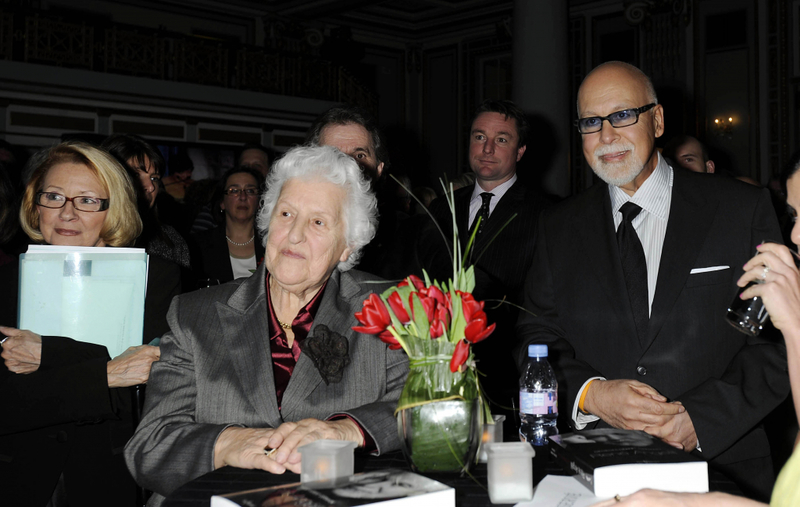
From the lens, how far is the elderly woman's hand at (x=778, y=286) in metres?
1.54

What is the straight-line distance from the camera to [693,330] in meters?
2.09

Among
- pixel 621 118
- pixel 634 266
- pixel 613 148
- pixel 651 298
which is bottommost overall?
pixel 651 298

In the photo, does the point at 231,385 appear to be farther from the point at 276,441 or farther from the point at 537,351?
the point at 537,351

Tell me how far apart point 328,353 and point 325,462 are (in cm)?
59

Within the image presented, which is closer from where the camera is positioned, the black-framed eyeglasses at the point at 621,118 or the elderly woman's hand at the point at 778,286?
the elderly woman's hand at the point at 778,286

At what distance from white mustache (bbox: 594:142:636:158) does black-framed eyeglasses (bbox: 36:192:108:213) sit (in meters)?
1.75

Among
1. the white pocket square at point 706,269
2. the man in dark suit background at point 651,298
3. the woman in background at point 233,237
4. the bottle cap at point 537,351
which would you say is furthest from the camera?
the woman in background at point 233,237

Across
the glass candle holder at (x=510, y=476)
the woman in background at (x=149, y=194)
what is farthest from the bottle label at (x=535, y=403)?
the woman in background at (x=149, y=194)

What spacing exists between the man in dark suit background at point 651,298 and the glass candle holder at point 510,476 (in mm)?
691

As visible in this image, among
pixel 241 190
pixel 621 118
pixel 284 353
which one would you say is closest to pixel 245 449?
pixel 284 353

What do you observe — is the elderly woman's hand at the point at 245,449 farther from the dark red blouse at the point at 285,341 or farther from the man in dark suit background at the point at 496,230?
the man in dark suit background at the point at 496,230

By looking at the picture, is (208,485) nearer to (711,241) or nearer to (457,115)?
(711,241)

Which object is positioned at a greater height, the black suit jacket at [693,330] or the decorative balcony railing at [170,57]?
the decorative balcony railing at [170,57]

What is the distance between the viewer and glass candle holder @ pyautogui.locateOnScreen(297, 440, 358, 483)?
1379mm
